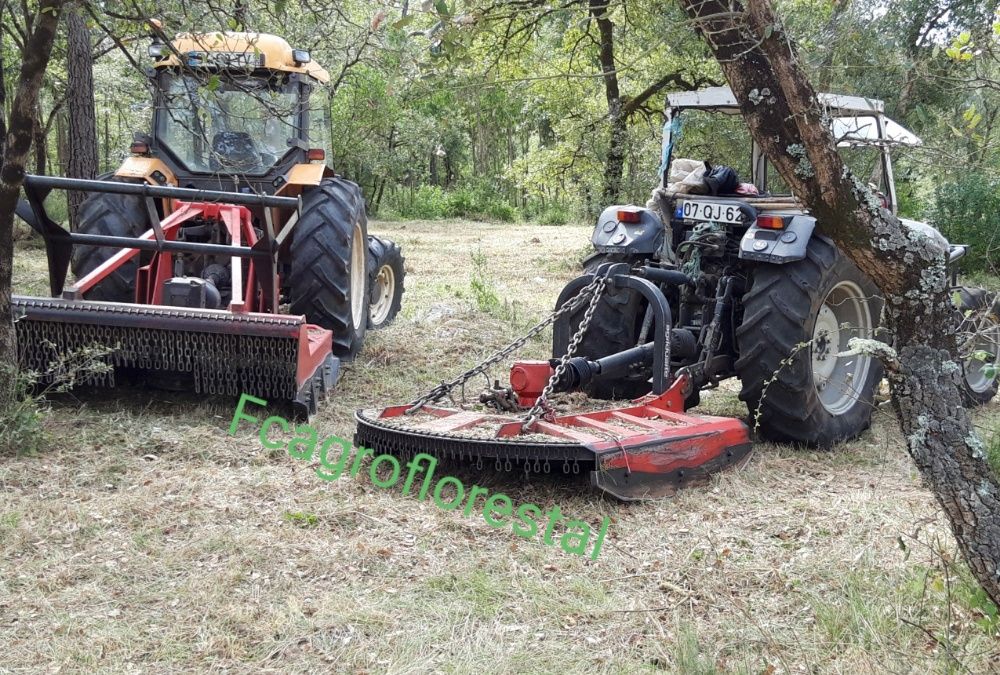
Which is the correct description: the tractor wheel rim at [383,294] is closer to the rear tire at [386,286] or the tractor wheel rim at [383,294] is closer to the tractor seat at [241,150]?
the rear tire at [386,286]

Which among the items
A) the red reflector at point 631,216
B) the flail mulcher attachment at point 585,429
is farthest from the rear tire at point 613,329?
the flail mulcher attachment at point 585,429

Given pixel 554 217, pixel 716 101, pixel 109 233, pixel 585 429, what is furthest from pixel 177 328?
pixel 554 217

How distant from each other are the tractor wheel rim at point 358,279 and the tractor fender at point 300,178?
1.74ft

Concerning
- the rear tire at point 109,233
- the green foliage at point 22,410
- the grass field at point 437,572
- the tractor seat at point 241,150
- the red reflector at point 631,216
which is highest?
the tractor seat at point 241,150

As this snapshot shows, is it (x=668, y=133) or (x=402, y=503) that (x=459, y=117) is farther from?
(x=402, y=503)

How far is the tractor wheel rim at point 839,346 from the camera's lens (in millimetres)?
5309

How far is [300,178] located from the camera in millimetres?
6172

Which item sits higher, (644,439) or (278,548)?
(644,439)

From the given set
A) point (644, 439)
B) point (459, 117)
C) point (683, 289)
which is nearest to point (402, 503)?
point (644, 439)

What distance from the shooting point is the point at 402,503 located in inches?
159

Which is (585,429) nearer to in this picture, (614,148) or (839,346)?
(839,346)

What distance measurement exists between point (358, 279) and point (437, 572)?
154 inches

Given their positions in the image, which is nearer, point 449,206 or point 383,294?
point 383,294

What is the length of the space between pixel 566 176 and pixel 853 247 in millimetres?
11750
